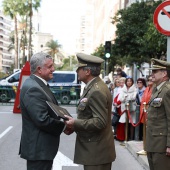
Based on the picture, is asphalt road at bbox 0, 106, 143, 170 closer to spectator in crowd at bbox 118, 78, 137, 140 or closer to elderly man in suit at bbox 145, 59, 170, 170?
spectator in crowd at bbox 118, 78, 137, 140

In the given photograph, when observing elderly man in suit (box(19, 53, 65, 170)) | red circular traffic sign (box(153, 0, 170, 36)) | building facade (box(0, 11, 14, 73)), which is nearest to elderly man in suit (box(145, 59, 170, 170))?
elderly man in suit (box(19, 53, 65, 170))

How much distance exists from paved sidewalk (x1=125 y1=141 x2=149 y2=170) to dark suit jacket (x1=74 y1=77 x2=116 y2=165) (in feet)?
12.3

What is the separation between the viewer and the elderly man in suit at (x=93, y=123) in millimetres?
4047

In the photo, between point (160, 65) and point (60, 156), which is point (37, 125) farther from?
point (60, 156)

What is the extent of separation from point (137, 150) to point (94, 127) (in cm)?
535

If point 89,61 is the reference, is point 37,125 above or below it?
below

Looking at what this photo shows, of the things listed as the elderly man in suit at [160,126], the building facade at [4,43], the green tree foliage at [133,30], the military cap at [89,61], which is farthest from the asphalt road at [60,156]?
the building facade at [4,43]

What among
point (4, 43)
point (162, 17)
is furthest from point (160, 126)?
point (4, 43)

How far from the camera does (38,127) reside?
13.0 feet

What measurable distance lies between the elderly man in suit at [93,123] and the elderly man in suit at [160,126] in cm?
72

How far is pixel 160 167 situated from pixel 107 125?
97 centimetres

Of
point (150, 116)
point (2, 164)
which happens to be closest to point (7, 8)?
point (2, 164)

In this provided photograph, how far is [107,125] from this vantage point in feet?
13.8

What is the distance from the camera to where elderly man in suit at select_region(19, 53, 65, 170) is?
3.94 metres
